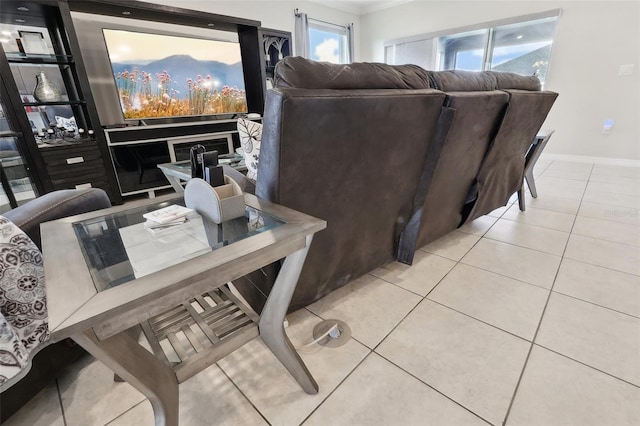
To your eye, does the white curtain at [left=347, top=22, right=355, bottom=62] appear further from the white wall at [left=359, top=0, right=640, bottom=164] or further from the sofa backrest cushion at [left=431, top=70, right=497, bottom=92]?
the sofa backrest cushion at [left=431, top=70, right=497, bottom=92]

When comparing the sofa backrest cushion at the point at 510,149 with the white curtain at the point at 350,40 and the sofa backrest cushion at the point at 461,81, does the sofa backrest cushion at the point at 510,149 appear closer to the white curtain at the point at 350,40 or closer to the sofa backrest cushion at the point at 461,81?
the sofa backrest cushion at the point at 461,81

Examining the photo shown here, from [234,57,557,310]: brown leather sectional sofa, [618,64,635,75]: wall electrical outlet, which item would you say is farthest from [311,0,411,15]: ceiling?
[234,57,557,310]: brown leather sectional sofa

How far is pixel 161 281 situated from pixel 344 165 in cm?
70

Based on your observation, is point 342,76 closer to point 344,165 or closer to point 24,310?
point 344,165

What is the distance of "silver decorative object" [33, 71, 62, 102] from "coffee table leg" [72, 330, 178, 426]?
298 centimetres

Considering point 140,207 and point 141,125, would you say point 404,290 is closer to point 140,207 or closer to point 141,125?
point 140,207

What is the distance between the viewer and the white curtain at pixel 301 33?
478cm

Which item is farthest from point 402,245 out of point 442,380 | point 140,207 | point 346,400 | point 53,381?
point 53,381

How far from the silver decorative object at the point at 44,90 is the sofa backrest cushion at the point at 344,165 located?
280cm

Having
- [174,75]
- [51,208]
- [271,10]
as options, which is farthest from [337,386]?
[271,10]

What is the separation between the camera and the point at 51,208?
1.02 m

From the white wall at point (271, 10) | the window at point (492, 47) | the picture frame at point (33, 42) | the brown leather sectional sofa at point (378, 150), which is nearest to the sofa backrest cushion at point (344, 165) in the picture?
the brown leather sectional sofa at point (378, 150)

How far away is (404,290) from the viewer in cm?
149

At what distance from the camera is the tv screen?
2988 millimetres
